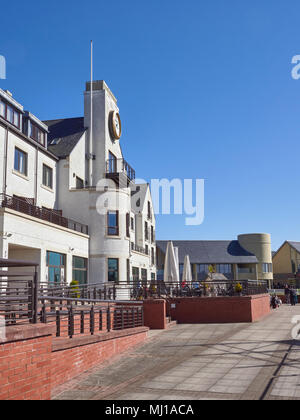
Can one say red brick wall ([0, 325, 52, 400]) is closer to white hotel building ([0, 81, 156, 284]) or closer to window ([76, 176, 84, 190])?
white hotel building ([0, 81, 156, 284])

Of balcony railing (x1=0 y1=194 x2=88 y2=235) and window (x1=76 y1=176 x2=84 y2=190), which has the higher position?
window (x1=76 y1=176 x2=84 y2=190)

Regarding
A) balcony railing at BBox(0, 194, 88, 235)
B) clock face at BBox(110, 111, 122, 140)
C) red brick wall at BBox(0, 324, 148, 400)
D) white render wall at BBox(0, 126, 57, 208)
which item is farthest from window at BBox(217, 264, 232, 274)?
red brick wall at BBox(0, 324, 148, 400)

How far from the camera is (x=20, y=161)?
23094mm

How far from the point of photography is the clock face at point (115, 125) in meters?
32.8

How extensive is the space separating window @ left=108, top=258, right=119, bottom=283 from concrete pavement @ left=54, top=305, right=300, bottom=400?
12.0 metres

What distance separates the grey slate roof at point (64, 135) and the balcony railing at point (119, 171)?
10.2 feet

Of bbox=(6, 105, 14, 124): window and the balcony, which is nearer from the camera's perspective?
bbox=(6, 105, 14, 124): window

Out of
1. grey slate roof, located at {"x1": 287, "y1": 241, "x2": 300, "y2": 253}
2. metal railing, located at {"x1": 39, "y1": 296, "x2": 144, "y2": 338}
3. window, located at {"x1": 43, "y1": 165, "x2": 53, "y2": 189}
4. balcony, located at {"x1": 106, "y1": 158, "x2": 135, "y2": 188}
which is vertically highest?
balcony, located at {"x1": 106, "y1": 158, "x2": 135, "y2": 188}

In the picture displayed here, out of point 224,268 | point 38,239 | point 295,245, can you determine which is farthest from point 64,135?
point 295,245

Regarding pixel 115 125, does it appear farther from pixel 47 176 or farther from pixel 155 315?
pixel 155 315

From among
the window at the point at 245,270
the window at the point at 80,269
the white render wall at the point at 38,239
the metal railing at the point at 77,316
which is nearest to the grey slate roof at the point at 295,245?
the window at the point at 245,270

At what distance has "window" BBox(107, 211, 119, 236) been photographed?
2827 centimetres

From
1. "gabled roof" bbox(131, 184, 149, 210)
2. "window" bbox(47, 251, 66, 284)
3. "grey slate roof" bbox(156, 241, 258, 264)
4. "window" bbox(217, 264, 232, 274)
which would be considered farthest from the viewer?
"window" bbox(217, 264, 232, 274)

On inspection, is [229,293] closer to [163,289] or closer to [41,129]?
[163,289]
